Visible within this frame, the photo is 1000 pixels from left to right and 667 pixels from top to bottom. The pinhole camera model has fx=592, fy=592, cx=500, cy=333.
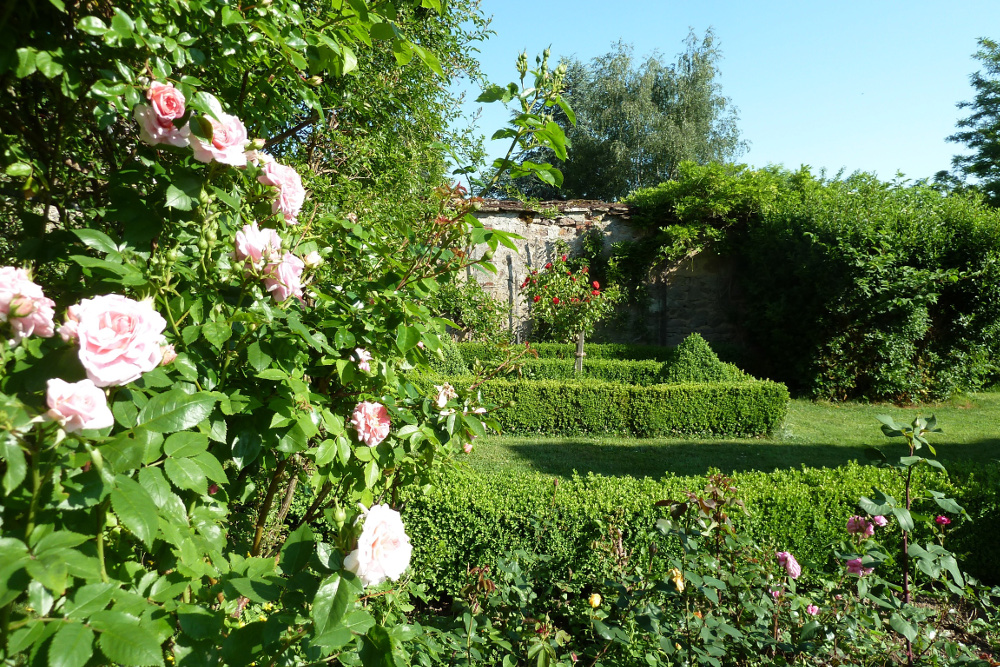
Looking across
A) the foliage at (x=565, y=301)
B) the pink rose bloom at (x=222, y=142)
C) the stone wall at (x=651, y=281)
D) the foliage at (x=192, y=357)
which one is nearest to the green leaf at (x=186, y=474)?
the foliage at (x=192, y=357)

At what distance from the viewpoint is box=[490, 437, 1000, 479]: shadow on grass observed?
18.8ft

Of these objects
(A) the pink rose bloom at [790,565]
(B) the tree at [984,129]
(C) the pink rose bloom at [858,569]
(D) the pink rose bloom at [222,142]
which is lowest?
(A) the pink rose bloom at [790,565]

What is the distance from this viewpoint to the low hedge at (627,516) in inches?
124

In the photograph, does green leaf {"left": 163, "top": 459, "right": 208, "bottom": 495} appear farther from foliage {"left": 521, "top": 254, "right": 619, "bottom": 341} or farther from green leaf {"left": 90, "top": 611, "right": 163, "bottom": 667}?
foliage {"left": 521, "top": 254, "right": 619, "bottom": 341}

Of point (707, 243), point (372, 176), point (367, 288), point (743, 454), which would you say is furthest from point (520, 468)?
point (707, 243)

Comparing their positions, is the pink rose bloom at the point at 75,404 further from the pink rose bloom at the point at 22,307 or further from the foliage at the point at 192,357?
the pink rose bloom at the point at 22,307

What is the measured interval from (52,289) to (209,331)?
582 mm

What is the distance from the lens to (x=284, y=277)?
1.21 metres

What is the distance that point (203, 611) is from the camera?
921 millimetres

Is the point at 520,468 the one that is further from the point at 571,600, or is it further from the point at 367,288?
the point at 367,288

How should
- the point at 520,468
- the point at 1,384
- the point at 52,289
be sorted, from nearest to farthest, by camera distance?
the point at 1,384 < the point at 52,289 < the point at 520,468

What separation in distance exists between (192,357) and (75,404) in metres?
0.39

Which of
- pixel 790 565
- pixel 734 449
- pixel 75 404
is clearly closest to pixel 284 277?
pixel 75 404

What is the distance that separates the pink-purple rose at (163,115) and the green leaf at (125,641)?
82 cm
